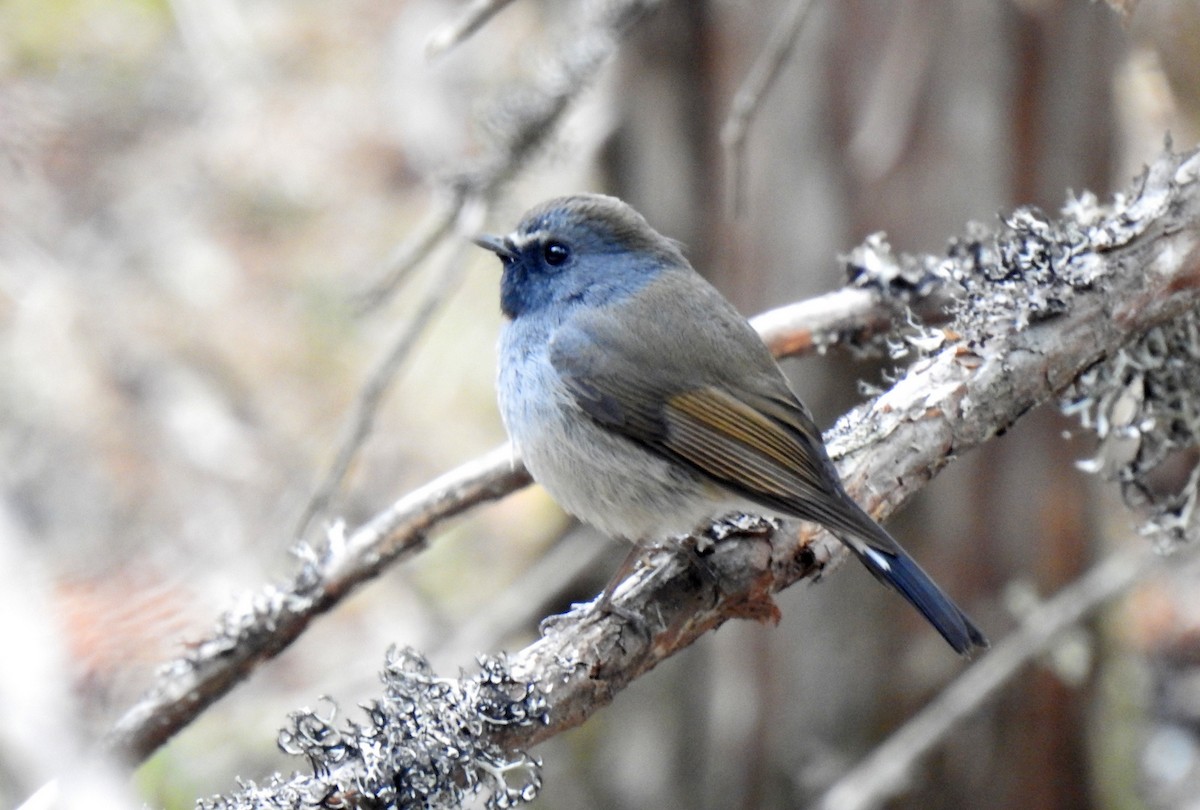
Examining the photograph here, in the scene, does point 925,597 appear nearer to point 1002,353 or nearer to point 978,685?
point 1002,353

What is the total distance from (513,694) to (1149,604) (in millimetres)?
4292

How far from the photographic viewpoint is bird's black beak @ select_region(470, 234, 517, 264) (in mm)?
3671

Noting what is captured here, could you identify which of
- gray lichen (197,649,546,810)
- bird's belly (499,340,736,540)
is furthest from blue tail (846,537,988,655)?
gray lichen (197,649,546,810)

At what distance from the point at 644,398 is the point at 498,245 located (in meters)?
0.68

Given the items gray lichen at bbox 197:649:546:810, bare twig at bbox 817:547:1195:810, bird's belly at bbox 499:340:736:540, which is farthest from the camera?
bare twig at bbox 817:547:1195:810

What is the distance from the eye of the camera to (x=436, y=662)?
5191 millimetres

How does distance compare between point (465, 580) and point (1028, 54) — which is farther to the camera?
point (465, 580)

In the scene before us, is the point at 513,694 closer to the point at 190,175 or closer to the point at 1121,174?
the point at 1121,174

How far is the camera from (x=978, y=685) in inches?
177

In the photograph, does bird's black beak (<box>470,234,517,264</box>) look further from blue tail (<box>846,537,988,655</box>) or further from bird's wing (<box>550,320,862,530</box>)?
blue tail (<box>846,537,988,655</box>)

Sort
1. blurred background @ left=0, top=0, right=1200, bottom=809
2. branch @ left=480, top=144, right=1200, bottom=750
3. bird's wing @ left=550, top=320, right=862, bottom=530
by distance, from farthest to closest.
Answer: blurred background @ left=0, top=0, right=1200, bottom=809 < bird's wing @ left=550, top=320, right=862, bottom=530 < branch @ left=480, top=144, right=1200, bottom=750

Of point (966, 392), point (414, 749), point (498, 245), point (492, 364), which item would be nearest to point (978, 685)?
point (966, 392)

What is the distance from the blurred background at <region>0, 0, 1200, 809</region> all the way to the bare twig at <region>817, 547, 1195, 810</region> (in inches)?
9.7

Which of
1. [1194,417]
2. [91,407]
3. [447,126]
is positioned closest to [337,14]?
[447,126]
